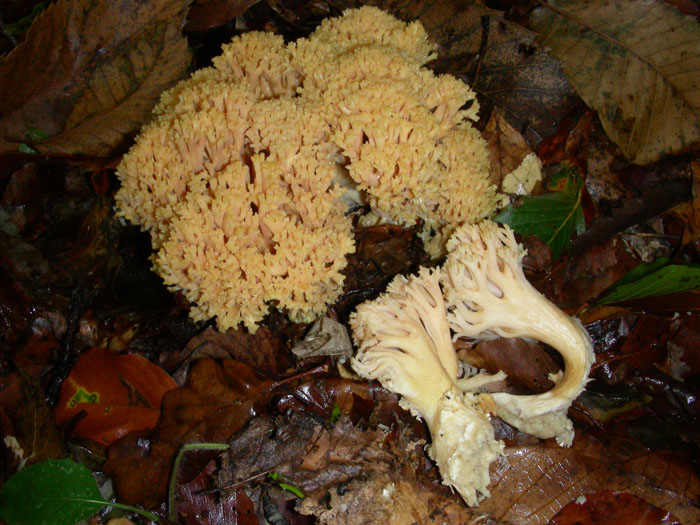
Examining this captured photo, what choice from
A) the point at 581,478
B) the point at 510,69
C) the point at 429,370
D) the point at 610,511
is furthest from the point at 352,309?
the point at 510,69

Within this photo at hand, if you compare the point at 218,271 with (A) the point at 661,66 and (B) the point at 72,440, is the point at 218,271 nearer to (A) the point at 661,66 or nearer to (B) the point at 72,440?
(B) the point at 72,440

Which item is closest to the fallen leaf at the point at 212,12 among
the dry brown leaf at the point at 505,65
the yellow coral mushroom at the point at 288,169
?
the yellow coral mushroom at the point at 288,169

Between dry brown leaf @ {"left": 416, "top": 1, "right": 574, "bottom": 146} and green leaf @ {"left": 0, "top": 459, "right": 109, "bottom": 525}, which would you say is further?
dry brown leaf @ {"left": 416, "top": 1, "right": 574, "bottom": 146}

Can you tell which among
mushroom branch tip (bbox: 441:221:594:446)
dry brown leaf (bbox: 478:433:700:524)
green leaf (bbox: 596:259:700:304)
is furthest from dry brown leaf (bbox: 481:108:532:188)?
dry brown leaf (bbox: 478:433:700:524)

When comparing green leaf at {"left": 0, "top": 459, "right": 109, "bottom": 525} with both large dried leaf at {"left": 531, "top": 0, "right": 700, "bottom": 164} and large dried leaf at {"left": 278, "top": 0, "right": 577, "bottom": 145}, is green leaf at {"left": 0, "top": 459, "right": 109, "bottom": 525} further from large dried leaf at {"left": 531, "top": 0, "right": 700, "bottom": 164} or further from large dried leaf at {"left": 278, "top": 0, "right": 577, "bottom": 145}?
large dried leaf at {"left": 531, "top": 0, "right": 700, "bottom": 164}

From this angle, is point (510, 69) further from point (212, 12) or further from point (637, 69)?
point (212, 12)

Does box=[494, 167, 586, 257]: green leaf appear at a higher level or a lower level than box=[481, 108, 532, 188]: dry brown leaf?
lower

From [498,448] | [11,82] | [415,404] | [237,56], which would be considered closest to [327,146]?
[237,56]
